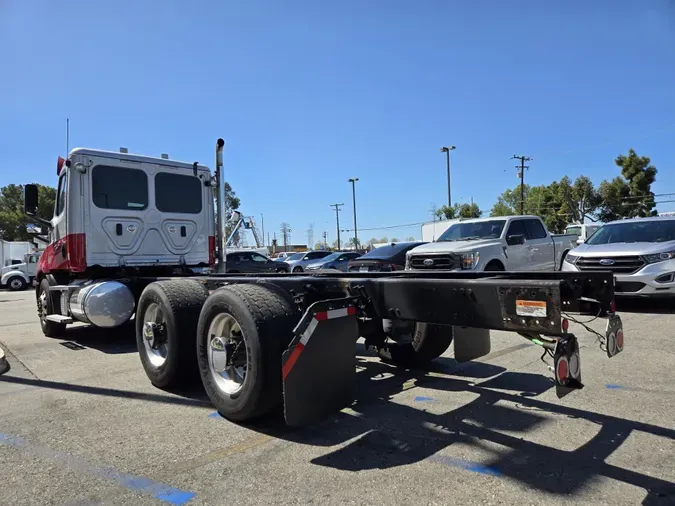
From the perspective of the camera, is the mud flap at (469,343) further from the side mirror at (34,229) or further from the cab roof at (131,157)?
the side mirror at (34,229)

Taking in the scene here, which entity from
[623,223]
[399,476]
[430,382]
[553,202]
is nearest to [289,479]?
[399,476]

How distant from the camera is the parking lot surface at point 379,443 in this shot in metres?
2.92

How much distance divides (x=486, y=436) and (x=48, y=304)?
25.4ft

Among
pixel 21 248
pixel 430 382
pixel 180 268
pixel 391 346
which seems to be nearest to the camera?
pixel 430 382

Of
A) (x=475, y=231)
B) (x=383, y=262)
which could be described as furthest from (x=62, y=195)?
(x=475, y=231)

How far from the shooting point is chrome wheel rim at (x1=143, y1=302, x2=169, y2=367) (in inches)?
207

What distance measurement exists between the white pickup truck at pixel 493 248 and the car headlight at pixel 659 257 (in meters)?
2.94

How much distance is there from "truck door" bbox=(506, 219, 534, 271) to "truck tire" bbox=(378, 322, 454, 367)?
653cm

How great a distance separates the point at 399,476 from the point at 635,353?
4299 mm

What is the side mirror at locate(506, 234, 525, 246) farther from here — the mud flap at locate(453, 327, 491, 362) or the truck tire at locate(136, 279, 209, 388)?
the truck tire at locate(136, 279, 209, 388)

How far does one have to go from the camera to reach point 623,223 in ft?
36.0

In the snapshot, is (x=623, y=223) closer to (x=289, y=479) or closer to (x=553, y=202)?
(x=289, y=479)

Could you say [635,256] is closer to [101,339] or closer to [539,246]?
[539,246]

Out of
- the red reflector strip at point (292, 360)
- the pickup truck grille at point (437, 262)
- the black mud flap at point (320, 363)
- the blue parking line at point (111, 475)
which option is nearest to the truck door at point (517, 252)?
the pickup truck grille at point (437, 262)
